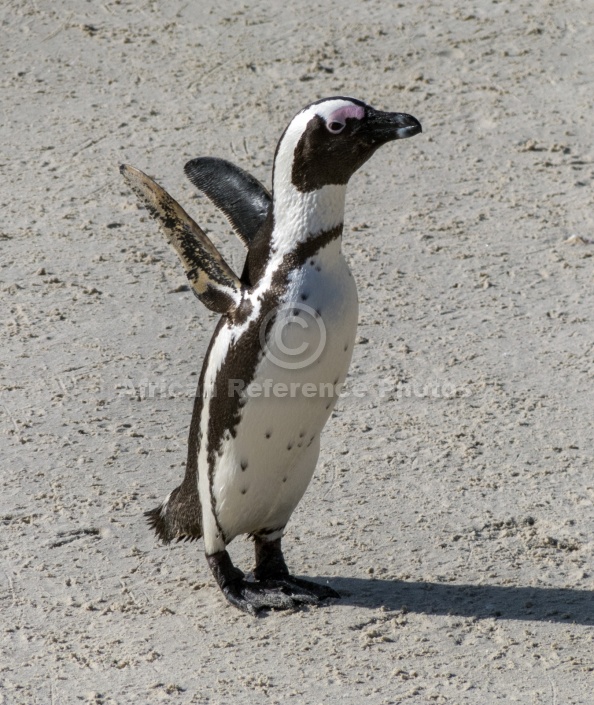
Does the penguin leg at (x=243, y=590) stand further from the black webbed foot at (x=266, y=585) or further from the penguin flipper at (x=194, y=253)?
the penguin flipper at (x=194, y=253)

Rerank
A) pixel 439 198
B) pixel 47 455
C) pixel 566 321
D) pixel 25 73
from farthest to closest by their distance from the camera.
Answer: pixel 25 73 < pixel 439 198 < pixel 566 321 < pixel 47 455

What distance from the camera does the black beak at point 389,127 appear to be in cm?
332

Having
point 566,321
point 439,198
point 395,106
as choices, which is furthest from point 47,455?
point 395,106

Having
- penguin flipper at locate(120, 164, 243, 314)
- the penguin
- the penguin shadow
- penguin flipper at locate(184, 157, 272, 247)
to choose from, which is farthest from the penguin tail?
penguin flipper at locate(184, 157, 272, 247)

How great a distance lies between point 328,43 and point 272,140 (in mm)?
1156

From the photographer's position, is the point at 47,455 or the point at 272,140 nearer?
the point at 47,455

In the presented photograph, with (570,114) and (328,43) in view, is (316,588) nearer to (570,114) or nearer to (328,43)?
(570,114)

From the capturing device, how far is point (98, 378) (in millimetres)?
5043

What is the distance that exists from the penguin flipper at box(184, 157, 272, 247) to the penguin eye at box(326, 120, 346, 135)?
0.47 m

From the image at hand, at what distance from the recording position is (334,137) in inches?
131

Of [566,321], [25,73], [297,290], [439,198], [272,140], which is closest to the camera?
[297,290]

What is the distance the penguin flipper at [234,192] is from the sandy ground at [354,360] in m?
1.04

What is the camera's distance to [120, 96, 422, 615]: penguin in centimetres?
334

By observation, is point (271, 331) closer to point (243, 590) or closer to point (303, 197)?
point (303, 197)
